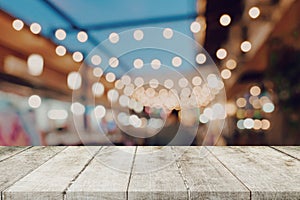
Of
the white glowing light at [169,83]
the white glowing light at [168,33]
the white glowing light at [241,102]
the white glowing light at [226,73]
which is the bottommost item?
the white glowing light at [241,102]

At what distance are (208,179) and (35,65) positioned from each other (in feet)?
3.36

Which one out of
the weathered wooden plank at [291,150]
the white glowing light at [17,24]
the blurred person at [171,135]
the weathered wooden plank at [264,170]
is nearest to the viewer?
the weathered wooden plank at [264,170]

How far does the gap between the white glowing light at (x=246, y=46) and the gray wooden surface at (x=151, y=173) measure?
0.49m

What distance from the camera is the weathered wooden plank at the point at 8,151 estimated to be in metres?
1.18

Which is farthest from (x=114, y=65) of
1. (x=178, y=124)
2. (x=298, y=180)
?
(x=298, y=180)

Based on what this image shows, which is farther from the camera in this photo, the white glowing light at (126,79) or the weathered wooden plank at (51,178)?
the white glowing light at (126,79)

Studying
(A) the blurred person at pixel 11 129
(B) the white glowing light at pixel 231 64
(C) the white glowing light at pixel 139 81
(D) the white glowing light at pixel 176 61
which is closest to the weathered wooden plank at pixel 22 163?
(A) the blurred person at pixel 11 129

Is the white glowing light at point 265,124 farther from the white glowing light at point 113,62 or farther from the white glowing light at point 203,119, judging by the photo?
the white glowing light at point 113,62

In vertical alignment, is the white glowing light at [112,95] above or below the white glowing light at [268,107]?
above

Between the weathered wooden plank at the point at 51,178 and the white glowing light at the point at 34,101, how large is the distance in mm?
372

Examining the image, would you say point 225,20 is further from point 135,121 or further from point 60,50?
point 60,50

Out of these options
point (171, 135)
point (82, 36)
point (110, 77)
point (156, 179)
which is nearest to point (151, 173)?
point (156, 179)

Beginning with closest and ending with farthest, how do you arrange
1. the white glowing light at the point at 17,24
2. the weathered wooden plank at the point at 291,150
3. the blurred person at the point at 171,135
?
the weathered wooden plank at the point at 291,150, the white glowing light at the point at 17,24, the blurred person at the point at 171,135

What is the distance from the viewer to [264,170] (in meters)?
0.91
